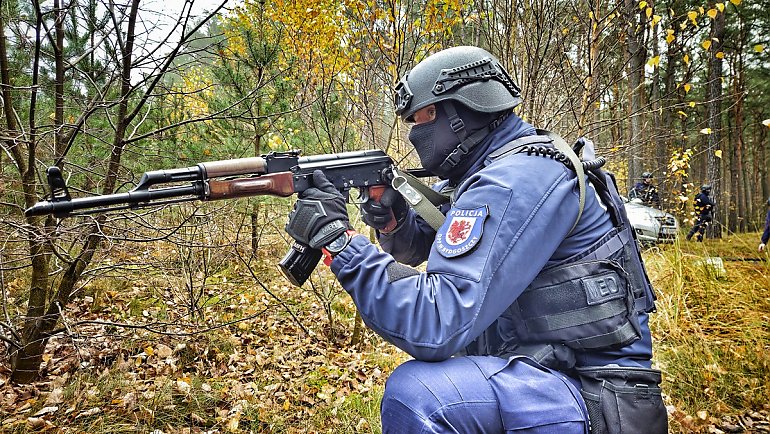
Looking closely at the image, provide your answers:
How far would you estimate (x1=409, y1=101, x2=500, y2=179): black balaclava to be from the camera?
230cm

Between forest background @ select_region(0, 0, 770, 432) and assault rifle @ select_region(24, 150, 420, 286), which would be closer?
assault rifle @ select_region(24, 150, 420, 286)

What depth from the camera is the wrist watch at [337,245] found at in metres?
2.04

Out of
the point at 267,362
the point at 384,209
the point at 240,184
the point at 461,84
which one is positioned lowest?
the point at 267,362

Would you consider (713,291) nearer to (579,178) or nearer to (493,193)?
(579,178)

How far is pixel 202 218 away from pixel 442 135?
2597 millimetres

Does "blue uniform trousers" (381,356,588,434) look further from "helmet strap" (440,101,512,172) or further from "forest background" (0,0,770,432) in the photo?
"forest background" (0,0,770,432)

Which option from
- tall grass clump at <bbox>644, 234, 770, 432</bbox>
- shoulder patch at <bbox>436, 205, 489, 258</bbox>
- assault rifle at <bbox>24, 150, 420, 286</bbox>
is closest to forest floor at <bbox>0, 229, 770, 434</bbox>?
tall grass clump at <bbox>644, 234, 770, 432</bbox>

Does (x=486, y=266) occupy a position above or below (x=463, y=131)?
below

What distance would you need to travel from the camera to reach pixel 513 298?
1845mm

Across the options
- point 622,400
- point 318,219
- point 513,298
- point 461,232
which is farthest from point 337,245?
point 622,400

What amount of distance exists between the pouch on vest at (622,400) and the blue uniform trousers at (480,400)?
7cm

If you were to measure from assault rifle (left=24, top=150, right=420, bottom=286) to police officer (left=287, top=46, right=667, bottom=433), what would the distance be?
22 centimetres

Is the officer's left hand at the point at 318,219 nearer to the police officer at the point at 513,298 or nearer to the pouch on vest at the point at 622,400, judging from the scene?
the police officer at the point at 513,298

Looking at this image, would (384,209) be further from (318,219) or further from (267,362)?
(267,362)
